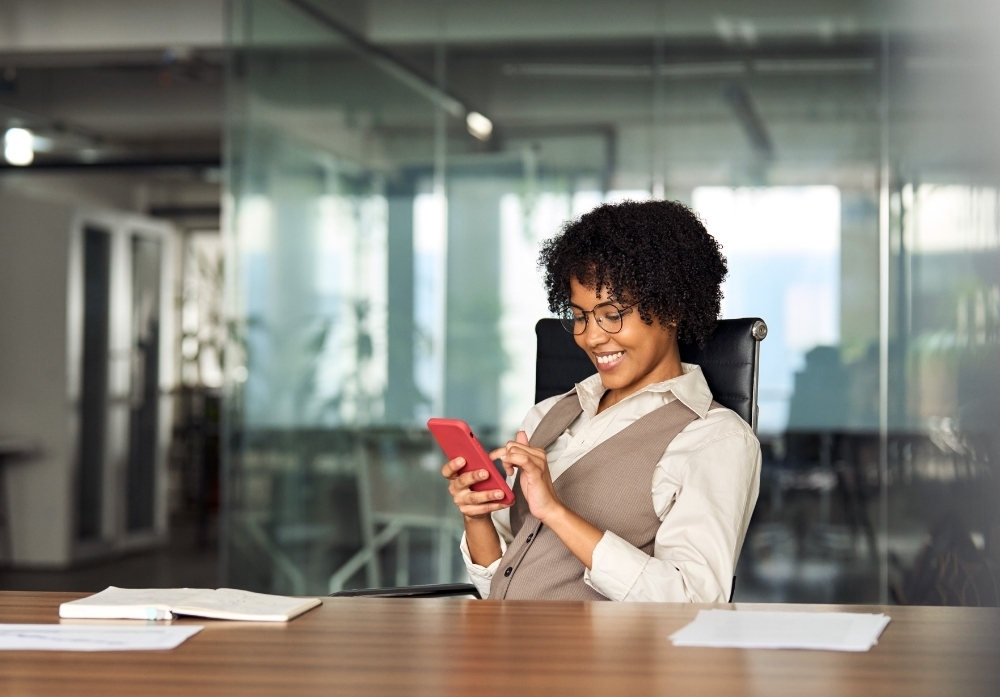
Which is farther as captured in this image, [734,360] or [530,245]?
[530,245]

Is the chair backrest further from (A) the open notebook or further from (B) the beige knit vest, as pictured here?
(A) the open notebook

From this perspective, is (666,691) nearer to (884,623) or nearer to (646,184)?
(884,623)

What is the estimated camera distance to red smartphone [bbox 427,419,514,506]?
1849 millimetres

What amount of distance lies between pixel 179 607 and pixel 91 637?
14 centimetres

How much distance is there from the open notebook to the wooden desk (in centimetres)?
3

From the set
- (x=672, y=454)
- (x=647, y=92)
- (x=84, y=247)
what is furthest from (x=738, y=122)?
(x=84, y=247)

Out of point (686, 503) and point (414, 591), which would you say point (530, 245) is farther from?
point (686, 503)

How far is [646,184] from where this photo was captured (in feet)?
14.2

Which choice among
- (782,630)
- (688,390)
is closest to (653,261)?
(688,390)

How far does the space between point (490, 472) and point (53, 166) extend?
7.00 m

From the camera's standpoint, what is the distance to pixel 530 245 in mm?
4402

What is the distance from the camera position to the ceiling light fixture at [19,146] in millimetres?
7783

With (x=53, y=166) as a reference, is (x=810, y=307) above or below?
below

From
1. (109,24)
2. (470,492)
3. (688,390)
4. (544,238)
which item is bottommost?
(470,492)
